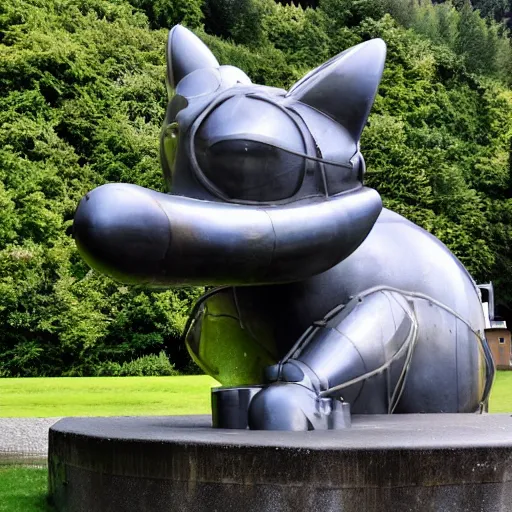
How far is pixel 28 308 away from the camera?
1745 cm

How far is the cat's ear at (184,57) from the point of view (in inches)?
157

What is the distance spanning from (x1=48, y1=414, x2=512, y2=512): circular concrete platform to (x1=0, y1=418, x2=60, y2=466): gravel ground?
459cm

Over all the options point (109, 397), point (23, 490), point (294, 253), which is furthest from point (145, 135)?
point (294, 253)

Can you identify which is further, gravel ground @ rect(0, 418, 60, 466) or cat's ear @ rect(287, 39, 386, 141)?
gravel ground @ rect(0, 418, 60, 466)

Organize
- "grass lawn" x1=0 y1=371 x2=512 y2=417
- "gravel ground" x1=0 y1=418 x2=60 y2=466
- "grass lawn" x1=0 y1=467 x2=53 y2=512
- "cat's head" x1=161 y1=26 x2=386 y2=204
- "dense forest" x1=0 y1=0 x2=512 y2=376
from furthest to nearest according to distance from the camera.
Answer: "dense forest" x1=0 y1=0 x2=512 y2=376, "grass lawn" x1=0 y1=371 x2=512 y2=417, "gravel ground" x1=0 y1=418 x2=60 y2=466, "grass lawn" x1=0 y1=467 x2=53 y2=512, "cat's head" x1=161 y1=26 x2=386 y2=204

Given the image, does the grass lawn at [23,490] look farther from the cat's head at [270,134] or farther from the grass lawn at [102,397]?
the grass lawn at [102,397]

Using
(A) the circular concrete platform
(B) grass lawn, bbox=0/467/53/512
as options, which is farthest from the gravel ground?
(A) the circular concrete platform

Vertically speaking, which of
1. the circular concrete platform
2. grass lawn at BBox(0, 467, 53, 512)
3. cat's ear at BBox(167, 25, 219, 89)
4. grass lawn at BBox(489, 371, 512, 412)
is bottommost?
grass lawn at BBox(489, 371, 512, 412)

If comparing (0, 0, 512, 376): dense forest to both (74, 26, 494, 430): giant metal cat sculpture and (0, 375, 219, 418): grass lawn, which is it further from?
(74, 26, 494, 430): giant metal cat sculpture

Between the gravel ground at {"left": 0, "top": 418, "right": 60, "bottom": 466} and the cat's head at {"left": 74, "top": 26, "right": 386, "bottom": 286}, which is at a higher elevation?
the cat's head at {"left": 74, "top": 26, "right": 386, "bottom": 286}

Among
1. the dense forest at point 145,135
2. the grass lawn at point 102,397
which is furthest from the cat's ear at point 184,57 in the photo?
the dense forest at point 145,135

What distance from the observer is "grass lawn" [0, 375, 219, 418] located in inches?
427

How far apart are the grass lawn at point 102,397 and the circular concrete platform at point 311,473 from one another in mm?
7393

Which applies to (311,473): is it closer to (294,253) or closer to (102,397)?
(294,253)
